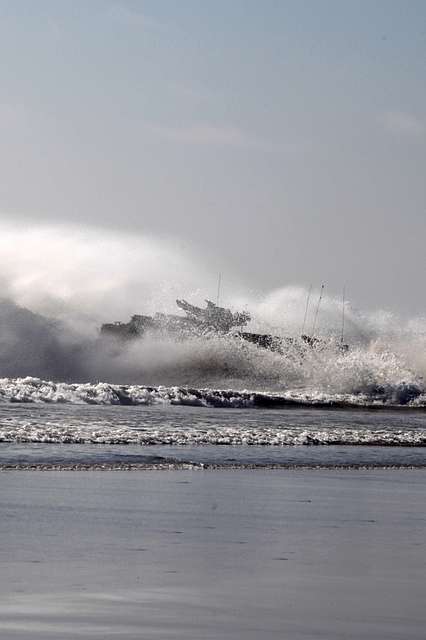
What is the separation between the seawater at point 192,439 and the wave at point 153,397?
329mm

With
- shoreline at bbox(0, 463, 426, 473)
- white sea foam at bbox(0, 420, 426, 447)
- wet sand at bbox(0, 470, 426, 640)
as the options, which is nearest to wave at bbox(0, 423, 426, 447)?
white sea foam at bbox(0, 420, 426, 447)

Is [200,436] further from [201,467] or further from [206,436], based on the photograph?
[201,467]

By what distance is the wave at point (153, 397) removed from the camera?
39719mm

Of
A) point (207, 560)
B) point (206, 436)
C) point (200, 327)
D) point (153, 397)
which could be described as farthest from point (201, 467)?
point (200, 327)

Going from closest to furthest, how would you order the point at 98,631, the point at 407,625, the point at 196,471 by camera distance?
the point at 98,631, the point at 407,625, the point at 196,471

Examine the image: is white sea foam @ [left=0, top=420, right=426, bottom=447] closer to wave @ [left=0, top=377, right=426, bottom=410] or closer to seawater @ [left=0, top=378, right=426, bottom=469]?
seawater @ [left=0, top=378, right=426, bottom=469]

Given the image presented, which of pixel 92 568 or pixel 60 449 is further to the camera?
pixel 60 449

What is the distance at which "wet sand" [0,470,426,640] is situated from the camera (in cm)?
638

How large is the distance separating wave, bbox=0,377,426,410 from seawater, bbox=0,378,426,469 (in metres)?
0.33

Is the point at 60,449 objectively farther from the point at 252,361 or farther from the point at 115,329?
the point at 115,329

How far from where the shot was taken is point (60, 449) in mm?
19516

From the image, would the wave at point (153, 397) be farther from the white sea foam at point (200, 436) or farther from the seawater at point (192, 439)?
the white sea foam at point (200, 436)

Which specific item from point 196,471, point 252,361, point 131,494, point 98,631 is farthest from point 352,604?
point 252,361

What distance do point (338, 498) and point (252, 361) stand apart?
53123 mm
